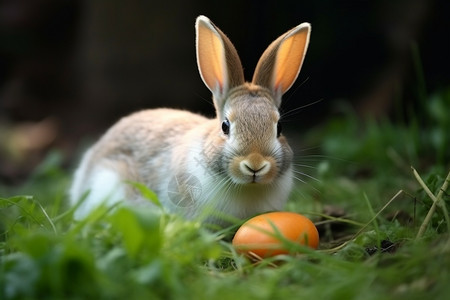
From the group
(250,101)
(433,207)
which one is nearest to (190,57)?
(250,101)

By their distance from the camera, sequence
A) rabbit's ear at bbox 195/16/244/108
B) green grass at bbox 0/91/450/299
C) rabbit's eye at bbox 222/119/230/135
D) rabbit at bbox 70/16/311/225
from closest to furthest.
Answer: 1. green grass at bbox 0/91/450/299
2. rabbit at bbox 70/16/311/225
3. rabbit's eye at bbox 222/119/230/135
4. rabbit's ear at bbox 195/16/244/108

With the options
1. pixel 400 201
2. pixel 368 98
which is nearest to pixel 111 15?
pixel 368 98

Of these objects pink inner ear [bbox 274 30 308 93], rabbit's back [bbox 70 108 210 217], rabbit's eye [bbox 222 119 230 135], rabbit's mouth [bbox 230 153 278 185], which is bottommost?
rabbit's back [bbox 70 108 210 217]

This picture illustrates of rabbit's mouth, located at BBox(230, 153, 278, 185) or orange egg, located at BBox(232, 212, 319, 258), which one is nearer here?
orange egg, located at BBox(232, 212, 319, 258)

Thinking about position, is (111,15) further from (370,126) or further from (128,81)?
(370,126)

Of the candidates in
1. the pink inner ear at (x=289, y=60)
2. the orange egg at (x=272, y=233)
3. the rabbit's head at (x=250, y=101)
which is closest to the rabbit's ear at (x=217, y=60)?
→ the rabbit's head at (x=250, y=101)

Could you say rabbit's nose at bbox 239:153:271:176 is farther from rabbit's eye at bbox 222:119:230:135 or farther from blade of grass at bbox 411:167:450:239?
blade of grass at bbox 411:167:450:239

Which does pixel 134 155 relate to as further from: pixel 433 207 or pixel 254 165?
pixel 433 207

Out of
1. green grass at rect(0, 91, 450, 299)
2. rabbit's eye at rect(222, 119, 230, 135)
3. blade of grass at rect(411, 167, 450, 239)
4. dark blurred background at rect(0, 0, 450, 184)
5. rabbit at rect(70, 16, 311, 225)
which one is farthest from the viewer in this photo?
dark blurred background at rect(0, 0, 450, 184)

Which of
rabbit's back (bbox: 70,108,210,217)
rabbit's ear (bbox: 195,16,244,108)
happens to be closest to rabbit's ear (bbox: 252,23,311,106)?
rabbit's ear (bbox: 195,16,244,108)

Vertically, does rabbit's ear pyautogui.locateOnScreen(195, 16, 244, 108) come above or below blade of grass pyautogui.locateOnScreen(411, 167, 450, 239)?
above
